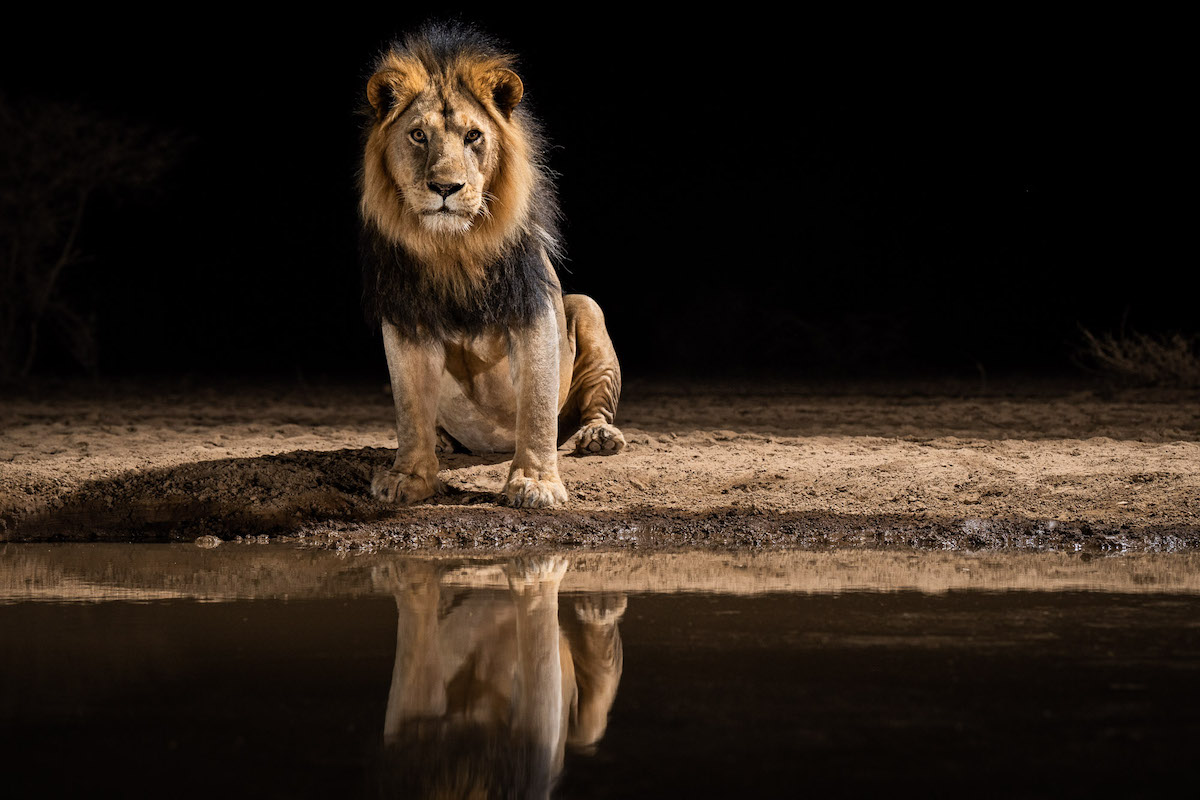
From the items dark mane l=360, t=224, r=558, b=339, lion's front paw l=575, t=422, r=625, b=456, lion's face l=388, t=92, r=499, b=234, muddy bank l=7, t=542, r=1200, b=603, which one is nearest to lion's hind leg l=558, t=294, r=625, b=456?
lion's front paw l=575, t=422, r=625, b=456

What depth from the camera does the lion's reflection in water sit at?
7.48ft

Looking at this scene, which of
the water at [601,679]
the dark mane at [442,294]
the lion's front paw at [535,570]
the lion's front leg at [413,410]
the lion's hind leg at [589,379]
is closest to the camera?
the water at [601,679]

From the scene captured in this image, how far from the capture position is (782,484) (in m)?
5.96

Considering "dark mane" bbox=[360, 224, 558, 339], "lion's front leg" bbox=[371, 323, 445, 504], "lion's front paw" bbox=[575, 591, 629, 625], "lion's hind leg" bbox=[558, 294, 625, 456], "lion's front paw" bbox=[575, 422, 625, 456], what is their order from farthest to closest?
1. "lion's hind leg" bbox=[558, 294, 625, 456]
2. "lion's front paw" bbox=[575, 422, 625, 456]
3. "lion's front leg" bbox=[371, 323, 445, 504]
4. "dark mane" bbox=[360, 224, 558, 339]
5. "lion's front paw" bbox=[575, 591, 629, 625]

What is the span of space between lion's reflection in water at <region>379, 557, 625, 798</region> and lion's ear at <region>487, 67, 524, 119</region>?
2.11 meters

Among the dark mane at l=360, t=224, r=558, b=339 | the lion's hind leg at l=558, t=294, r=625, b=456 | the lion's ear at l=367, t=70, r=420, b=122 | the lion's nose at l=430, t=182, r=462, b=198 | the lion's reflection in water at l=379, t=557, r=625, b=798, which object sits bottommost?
the lion's reflection in water at l=379, t=557, r=625, b=798

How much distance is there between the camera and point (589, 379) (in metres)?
6.76

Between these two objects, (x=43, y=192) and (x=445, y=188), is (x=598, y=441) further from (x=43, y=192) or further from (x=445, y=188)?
(x=43, y=192)

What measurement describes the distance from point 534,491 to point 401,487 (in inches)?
21.9

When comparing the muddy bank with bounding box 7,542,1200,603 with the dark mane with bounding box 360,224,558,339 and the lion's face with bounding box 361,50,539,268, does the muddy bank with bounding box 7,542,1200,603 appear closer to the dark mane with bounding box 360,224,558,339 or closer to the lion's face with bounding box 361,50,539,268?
the dark mane with bounding box 360,224,558,339

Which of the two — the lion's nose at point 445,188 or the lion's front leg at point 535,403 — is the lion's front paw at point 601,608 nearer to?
the lion's front leg at point 535,403

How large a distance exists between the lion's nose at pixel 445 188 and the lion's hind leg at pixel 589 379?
1710 mm

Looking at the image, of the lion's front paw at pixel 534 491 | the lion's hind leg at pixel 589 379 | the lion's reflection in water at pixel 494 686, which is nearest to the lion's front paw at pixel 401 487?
the lion's front paw at pixel 534 491

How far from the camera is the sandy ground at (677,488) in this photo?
5.09 m
